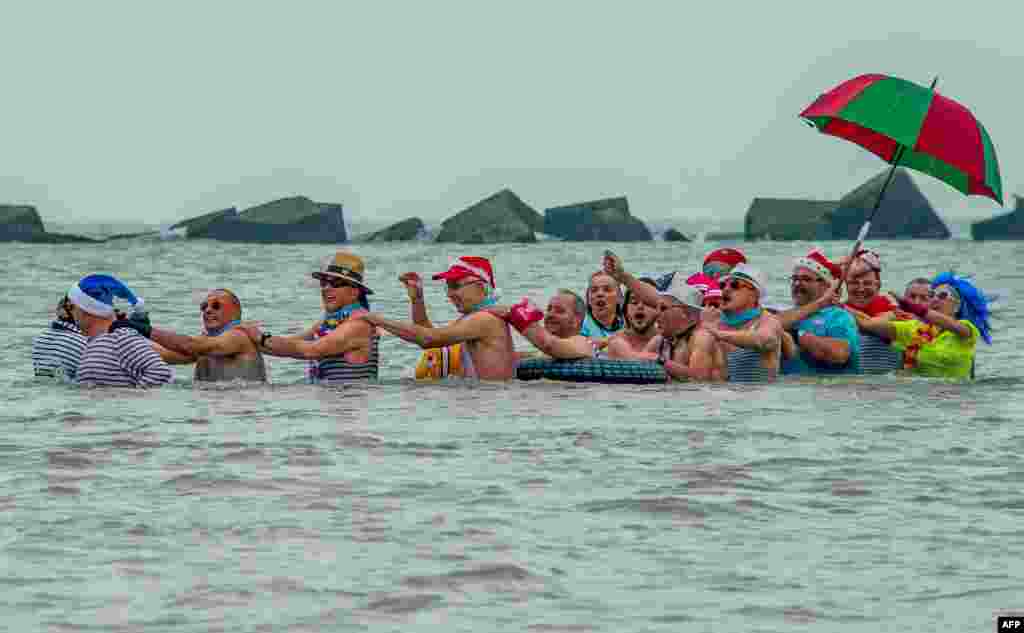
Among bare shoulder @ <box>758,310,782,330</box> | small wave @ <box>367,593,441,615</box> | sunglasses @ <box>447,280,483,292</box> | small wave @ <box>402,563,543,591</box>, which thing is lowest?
Answer: small wave @ <box>367,593,441,615</box>

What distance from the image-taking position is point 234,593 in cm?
820

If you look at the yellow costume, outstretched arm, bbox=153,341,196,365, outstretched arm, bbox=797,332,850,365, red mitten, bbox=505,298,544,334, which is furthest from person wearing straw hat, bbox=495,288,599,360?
outstretched arm, bbox=153,341,196,365

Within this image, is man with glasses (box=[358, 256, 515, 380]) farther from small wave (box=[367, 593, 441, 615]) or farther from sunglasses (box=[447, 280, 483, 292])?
small wave (box=[367, 593, 441, 615])

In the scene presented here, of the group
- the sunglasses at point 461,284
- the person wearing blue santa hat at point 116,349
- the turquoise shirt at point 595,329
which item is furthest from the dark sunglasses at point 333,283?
the turquoise shirt at point 595,329

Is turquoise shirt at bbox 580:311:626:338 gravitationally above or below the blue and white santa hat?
below

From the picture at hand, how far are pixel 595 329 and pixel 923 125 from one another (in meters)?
3.50

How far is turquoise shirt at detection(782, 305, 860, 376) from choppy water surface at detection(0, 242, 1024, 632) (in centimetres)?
18

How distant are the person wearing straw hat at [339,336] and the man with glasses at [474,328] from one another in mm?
219

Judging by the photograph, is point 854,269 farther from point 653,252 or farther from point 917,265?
point 653,252

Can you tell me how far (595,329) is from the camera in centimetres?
1708

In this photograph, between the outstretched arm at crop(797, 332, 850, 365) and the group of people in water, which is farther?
the outstretched arm at crop(797, 332, 850, 365)

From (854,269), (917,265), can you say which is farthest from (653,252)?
(854,269)

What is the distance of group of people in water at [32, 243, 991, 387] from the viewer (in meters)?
15.2

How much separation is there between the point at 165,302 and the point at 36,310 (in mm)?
4765
